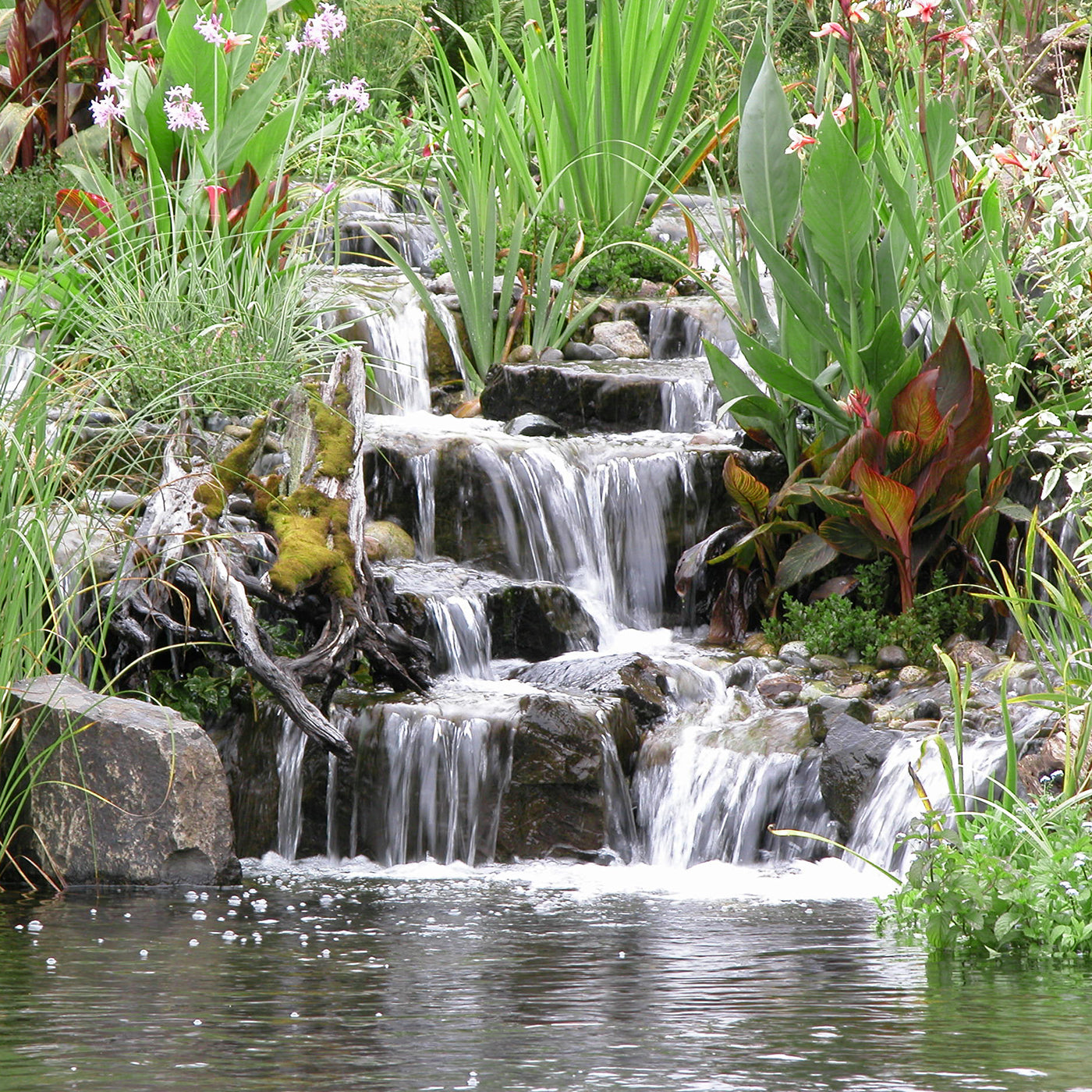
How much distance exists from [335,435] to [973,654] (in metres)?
2.71

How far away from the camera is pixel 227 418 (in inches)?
277

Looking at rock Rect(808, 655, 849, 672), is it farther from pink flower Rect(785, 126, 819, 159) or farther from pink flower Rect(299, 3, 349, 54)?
pink flower Rect(299, 3, 349, 54)

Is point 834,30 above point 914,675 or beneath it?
above

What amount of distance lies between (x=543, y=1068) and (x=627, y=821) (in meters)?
3.11

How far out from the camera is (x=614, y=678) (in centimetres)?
582

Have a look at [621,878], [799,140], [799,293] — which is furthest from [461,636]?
[799,140]

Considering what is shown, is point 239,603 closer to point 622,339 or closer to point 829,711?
point 829,711

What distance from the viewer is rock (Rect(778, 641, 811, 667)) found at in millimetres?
6320

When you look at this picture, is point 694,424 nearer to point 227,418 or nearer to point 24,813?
point 227,418

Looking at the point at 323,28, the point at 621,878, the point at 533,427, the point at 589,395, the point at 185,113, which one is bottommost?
the point at 621,878

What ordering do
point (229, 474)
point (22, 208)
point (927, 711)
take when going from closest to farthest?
1. point (927, 711)
2. point (229, 474)
3. point (22, 208)

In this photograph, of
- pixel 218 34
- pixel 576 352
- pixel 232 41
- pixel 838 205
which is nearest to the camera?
pixel 838 205

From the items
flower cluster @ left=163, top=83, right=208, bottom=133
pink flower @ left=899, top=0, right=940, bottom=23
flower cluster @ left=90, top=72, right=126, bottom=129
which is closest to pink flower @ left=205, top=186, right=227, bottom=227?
flower cluster @ left=163, top=83, right=208, bottom=133

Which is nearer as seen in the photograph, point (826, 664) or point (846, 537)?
point (826, 664)
